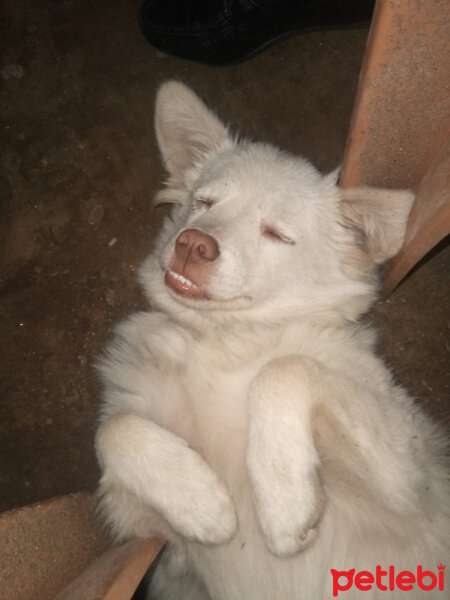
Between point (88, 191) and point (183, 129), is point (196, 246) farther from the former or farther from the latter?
point (88, 191)

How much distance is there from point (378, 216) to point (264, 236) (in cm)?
56

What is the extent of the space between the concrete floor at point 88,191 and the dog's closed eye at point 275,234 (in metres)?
1.52

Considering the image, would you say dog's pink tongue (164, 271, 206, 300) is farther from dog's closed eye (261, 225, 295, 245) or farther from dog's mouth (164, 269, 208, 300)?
dog's closed eye (261, 225, 295, 245)

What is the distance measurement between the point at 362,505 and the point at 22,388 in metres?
2.50

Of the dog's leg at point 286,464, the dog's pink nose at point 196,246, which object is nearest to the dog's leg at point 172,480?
the dog's leg at point 286,464

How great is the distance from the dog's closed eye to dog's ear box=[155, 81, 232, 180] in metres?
0.83

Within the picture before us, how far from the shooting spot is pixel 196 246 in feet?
7.37

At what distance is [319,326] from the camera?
2.62 meters

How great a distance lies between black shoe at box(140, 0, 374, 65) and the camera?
3.93m

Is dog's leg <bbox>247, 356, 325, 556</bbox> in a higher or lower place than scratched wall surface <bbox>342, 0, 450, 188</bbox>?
lower

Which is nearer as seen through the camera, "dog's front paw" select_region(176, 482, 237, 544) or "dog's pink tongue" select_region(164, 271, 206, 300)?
"dog's front paw" select_region(176, 482, 237, 544)

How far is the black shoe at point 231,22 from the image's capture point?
3932 millimetres

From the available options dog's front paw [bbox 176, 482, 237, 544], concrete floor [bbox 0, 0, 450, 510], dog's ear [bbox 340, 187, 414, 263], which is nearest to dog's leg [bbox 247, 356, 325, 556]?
dog's front paw [bbox 176, 482, 237, 544]

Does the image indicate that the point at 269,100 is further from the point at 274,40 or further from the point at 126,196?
the point at 126,196
